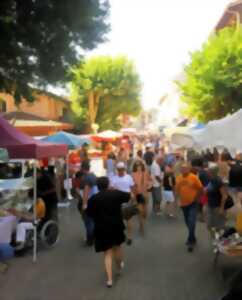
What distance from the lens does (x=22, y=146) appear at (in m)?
10.2

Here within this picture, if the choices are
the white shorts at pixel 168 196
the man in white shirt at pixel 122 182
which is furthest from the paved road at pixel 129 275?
the white shorts at pixel 168 196

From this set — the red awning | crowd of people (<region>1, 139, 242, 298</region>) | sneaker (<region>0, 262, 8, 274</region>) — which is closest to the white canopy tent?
crowd of people (<region>1, 139, 242, 298</region>)

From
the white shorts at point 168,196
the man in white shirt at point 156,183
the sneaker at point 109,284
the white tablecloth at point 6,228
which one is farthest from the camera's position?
the man in white shirt at point 156,183

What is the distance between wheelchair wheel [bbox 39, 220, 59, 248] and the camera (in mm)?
10561

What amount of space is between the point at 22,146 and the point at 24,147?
0.17 ft

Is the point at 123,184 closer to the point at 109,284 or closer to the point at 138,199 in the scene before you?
the point at 138,199

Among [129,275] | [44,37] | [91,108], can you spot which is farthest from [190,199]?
[91,108]

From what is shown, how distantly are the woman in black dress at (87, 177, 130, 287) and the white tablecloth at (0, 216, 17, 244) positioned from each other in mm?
2466

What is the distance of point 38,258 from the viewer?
9.83m

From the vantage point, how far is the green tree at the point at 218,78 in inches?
1039

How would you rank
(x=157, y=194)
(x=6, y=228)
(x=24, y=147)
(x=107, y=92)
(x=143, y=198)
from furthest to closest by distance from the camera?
(x=107, y=92), (x=157, y=194), (x=143, y=198), (x=24, y=147), (x=6, y=228)

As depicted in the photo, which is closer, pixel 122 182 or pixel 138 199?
pixel 122 182

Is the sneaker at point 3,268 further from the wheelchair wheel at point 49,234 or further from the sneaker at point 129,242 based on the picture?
the sneaker at point 129,242

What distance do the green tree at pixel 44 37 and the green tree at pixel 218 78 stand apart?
630 inches
